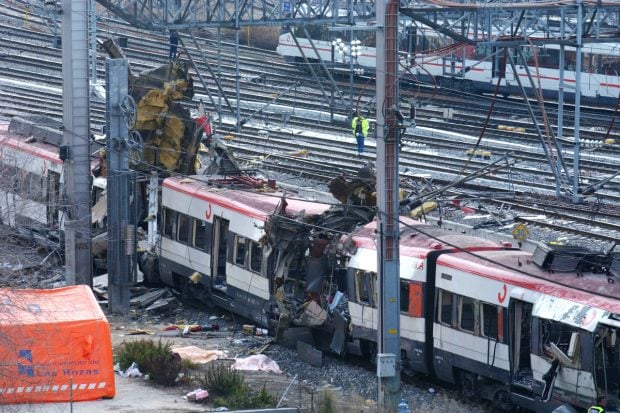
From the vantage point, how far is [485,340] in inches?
670

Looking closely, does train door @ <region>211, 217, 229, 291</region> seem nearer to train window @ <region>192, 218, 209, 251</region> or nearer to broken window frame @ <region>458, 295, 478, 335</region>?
train window @ <region>192, 218, 209, 251</region>

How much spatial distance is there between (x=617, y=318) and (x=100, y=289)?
14.0 m

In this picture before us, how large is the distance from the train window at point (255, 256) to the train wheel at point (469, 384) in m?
5.00

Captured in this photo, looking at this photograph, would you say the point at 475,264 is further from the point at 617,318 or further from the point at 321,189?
the point at 321,189

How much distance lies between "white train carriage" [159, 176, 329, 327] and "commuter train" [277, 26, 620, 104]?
17.8 meters

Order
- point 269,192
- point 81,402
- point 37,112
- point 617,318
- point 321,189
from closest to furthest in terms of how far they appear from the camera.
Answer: point 617,318 < point 81,402 < point 269,192 < point 321,189 < point 37,112

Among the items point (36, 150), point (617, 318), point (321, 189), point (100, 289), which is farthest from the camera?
point (321, 189)

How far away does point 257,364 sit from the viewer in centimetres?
1973

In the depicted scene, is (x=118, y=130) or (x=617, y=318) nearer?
(x=617, y=318)

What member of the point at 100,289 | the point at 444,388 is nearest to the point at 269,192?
the point at 100,289

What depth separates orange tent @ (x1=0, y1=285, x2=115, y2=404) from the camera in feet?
50.8

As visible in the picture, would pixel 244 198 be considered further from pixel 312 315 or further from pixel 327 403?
pixel 327 403

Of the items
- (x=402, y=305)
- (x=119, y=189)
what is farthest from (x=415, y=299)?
(x=119, y=189)

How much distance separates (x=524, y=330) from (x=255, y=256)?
6.45 meters
